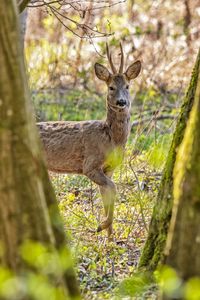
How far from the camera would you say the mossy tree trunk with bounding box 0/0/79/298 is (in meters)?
3.63

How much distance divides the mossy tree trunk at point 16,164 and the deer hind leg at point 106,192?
11.8ft

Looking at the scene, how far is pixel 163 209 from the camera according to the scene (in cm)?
528

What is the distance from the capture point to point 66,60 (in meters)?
15.6

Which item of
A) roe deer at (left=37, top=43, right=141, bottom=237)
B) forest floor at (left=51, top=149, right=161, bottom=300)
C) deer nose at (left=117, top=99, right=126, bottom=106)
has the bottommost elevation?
forest floor at (left=51, top=149, right=161, bottom=300)

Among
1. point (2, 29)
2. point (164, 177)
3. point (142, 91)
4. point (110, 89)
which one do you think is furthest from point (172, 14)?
point (2, 29)

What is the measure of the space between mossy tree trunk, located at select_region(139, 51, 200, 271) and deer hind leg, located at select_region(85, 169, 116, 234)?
5.82ft

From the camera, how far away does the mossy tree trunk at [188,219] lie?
3828mm

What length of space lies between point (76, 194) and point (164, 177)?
12.2ft

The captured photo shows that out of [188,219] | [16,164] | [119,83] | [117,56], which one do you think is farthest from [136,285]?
[117,56]

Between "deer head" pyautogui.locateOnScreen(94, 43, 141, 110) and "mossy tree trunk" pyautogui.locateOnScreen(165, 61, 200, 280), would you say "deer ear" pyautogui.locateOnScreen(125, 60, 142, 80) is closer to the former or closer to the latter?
"deer head" pyautogui.locateOnScreen(94, 43, 141, 110)

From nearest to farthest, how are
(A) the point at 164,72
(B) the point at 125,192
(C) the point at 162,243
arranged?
1. (C) the point at 162,243
2. (B) the point at 125,192
3. (A) the point at 164,72

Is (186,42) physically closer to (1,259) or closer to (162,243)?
(162,243)

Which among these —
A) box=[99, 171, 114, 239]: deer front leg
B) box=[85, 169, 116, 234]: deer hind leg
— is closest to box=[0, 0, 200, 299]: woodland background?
box=[99, 171, 114, 239]: deer front leg

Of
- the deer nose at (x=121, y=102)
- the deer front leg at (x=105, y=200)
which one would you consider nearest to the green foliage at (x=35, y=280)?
the deer front leg at (x=105, y=200)
